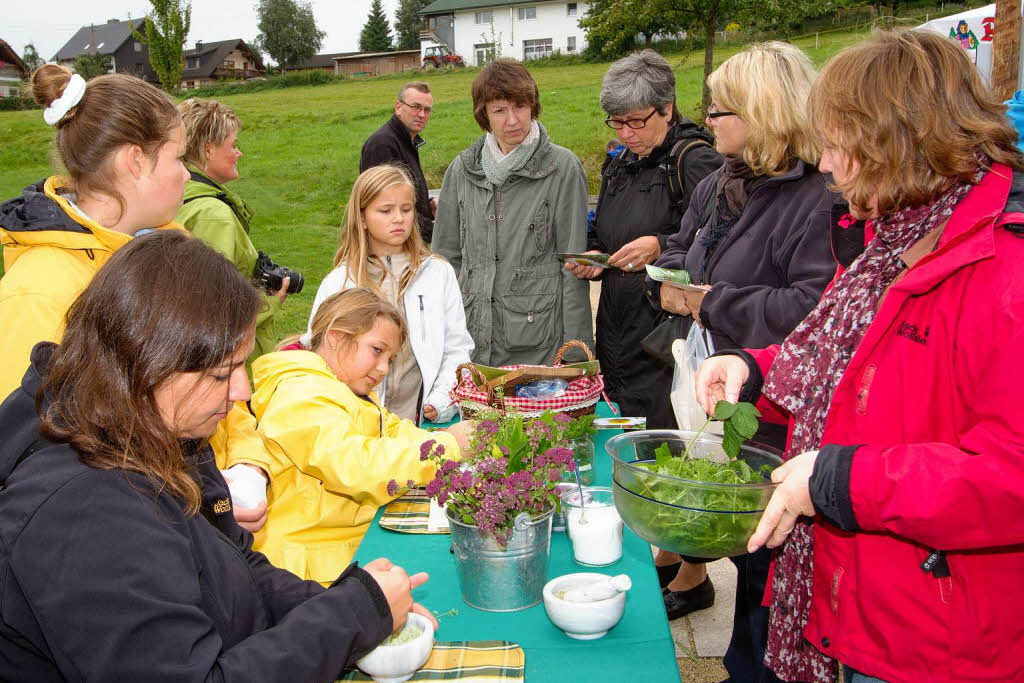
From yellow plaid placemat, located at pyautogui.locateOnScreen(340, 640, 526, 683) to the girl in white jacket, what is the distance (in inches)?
71.7

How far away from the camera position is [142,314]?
3.98ft

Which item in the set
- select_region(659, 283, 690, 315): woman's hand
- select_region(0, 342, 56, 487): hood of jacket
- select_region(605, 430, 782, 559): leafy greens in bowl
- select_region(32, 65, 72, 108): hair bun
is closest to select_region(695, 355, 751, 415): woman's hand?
select_region(605, 430, 782, 559): leafy greens in bowl

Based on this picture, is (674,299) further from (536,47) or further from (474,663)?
(536,47)

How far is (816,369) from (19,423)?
59.0 inches

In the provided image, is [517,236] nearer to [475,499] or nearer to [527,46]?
[475,499]

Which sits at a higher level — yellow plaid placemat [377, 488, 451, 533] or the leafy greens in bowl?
the leafy greens in bowl

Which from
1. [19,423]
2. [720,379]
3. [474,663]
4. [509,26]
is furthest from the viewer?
[509,26]

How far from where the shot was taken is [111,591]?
108 cm

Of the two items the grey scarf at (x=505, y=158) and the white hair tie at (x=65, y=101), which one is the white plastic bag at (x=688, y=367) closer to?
the grey scarf at (x=505, y=158)

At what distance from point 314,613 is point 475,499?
0.43m

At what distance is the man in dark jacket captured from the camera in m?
6.05

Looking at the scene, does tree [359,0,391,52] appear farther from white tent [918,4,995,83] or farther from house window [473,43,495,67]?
white tent [918,4,995,83]

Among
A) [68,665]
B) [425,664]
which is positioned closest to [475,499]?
[425,664]

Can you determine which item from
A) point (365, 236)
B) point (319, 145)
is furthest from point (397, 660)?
point (319, 145)
